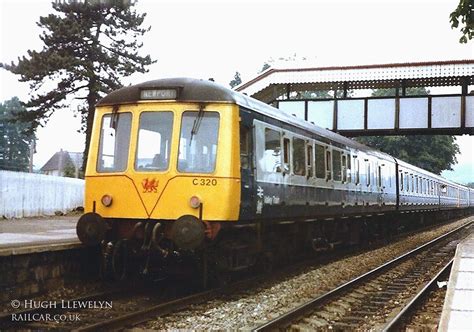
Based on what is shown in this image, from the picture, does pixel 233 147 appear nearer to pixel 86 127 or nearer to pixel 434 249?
pixel 434 249

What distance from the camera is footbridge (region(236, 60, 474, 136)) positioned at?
2153 centimetres

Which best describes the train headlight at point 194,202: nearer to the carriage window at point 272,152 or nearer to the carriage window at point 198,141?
the carriage window at point 198,141

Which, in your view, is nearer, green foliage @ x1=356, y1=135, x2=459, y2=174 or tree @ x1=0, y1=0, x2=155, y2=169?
tree @ x1=0, y1=0, x2=155, y2=169

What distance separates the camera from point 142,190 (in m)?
8.95

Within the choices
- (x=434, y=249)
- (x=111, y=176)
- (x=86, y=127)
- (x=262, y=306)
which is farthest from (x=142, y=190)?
(x=86, y=127)

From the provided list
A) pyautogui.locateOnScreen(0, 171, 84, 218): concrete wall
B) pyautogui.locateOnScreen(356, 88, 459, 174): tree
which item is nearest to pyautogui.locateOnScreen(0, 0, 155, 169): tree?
pyautogui.locateOnScreen(0, 171, 84, 218): concrete wall

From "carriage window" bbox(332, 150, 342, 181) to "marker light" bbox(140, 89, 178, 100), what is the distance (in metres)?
6.13

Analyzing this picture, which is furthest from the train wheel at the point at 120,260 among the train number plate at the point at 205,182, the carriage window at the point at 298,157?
the carriage window at the point at 298,157

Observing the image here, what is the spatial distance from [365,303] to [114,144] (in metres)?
4.55

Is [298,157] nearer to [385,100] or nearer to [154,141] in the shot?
[154,141]

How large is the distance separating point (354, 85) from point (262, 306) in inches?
651

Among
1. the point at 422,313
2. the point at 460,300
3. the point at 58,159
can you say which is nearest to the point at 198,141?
the point at 422,313

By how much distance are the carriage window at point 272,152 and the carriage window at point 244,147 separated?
0.66m

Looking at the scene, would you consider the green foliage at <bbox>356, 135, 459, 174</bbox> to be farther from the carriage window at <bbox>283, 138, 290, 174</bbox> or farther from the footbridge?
the carriage window at <bbox>283, 138, 290, 174</bbox>
